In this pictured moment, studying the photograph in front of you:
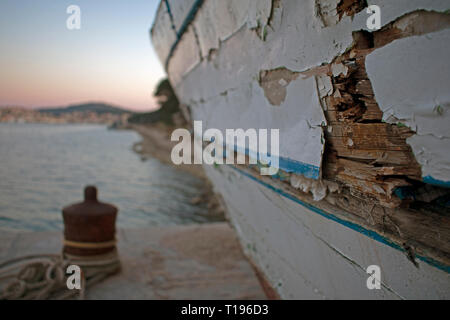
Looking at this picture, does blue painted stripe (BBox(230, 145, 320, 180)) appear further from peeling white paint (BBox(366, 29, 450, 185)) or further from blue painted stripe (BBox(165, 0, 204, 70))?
blue painted stripe (BBox(165, 0, 204, 70))

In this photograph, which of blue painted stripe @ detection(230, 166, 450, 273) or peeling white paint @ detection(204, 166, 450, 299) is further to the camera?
peeling white paint @ detection(204, 166, 450, 299)

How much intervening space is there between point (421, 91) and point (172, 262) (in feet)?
11.3

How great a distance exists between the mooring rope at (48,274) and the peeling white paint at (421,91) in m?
2.88

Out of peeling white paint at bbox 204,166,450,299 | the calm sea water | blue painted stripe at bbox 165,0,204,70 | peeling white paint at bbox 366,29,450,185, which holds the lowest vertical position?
the calm sea water

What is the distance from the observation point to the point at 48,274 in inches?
118

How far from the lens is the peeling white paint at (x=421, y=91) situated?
0.75 metres

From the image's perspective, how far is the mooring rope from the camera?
2869 millimetres

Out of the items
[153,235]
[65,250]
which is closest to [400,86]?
[65,250]

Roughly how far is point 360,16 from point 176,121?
91.5 ft

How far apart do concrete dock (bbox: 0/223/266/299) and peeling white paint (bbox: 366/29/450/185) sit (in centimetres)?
264

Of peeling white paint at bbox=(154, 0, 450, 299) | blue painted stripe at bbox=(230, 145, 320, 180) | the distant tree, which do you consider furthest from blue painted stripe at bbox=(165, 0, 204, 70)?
the distant tree

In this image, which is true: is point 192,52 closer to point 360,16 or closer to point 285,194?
point 285,194

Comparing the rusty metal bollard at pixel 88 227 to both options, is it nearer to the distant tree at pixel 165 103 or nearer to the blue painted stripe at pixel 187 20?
the blue painted stripe at pixel 187 20

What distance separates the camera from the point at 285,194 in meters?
1.65
